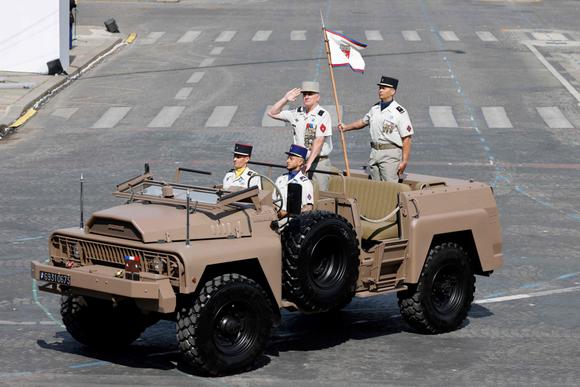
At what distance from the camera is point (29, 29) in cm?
3581

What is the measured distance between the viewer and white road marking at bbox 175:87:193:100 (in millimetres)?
34119

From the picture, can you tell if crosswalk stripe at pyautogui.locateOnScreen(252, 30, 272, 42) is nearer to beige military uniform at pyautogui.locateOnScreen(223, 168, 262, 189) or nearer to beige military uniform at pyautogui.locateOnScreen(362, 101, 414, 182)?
beige military uniform at pyautogui.locateOnScreen(362, 101, 414, 182)

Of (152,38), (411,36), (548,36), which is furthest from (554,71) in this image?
(152,38)

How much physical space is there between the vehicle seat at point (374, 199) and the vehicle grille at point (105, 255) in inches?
99.9

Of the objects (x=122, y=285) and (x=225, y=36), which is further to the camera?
(x=225, y=36)

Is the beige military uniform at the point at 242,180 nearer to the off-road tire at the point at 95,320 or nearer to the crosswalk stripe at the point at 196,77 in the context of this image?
the off-road tire at the point at 95,320

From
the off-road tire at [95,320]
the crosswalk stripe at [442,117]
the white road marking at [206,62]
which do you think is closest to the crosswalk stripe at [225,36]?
the white road marking at [206,62]

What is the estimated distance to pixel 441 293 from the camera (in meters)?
13.0

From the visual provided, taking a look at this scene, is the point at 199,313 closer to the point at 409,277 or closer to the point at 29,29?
the point at 409,277

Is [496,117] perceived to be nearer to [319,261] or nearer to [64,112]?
[64,112]

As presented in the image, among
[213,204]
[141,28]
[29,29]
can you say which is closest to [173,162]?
[29,29]

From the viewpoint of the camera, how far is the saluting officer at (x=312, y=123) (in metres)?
14.0

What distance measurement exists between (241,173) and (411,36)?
34145 mm

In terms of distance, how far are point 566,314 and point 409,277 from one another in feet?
7.54
